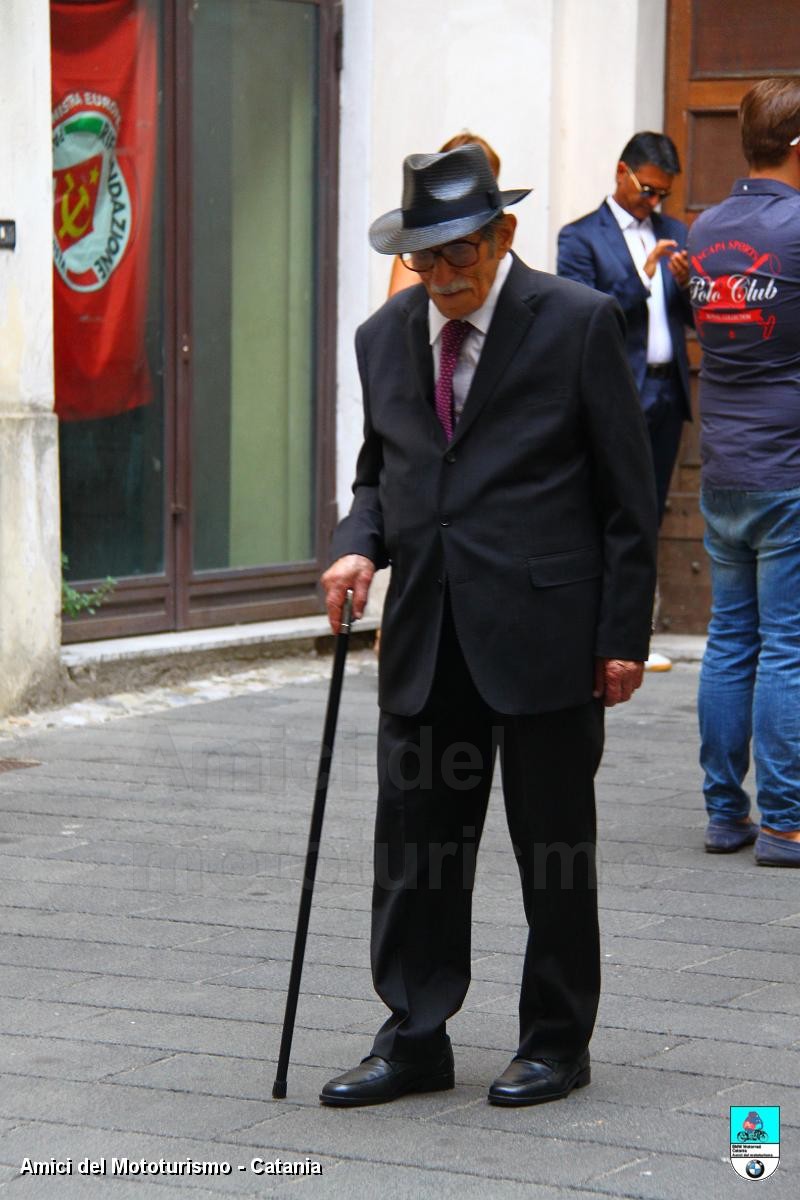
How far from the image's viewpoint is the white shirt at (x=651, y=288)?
343 inches

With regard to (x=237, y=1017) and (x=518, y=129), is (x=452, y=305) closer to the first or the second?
(x=237, y=1017)

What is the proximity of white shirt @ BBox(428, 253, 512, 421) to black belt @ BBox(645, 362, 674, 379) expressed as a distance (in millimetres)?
4771

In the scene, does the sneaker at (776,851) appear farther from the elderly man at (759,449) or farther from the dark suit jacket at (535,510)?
the dark suit jacket at (535,510)

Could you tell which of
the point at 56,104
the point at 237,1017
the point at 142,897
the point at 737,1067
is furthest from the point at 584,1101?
the point at 56,104

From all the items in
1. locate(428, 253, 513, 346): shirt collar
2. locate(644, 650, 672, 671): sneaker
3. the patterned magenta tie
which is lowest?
locate(644, 650, 672, 671): sneaker

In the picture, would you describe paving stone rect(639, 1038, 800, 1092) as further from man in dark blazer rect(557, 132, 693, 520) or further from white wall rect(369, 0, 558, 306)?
white wall rect(369, 0, 558, 306)

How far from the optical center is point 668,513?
32.6 feet

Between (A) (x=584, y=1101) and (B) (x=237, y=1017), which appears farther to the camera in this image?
(B) (x=237, y=1017)

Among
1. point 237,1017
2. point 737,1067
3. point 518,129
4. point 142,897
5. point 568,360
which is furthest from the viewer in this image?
point 518,129

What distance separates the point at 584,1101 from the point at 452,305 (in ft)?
5.12

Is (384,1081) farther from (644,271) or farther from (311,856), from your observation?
(644,271)

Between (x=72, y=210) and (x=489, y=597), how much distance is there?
530 cm

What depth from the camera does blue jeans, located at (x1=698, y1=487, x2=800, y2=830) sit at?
593cm

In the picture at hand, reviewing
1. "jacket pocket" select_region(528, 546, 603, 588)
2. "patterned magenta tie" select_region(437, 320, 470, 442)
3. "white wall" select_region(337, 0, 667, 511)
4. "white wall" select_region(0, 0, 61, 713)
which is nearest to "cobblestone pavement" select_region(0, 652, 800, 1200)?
"white wall" select_region(0, 0, 61, 713)
